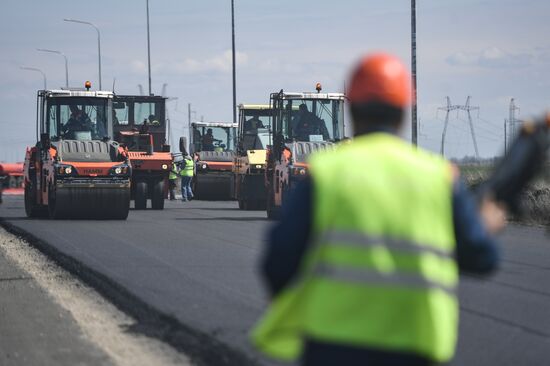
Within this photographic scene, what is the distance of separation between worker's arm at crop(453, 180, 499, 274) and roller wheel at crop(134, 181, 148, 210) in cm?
2886

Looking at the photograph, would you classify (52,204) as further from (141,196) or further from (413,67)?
(413,67)

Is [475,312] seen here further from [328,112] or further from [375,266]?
[328,112]

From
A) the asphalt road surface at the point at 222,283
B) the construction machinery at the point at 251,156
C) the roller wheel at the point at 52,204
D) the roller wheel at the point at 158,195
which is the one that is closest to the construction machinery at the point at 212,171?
the construction machinery at the point at 251,156

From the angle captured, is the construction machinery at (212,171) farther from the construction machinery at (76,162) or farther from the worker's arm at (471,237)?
the worker's arm at (471,237)

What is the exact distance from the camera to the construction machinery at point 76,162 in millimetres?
26453

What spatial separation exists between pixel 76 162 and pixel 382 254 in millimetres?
23411

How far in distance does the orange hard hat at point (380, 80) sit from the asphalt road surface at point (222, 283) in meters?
5.15

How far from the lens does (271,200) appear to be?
28.4 meters

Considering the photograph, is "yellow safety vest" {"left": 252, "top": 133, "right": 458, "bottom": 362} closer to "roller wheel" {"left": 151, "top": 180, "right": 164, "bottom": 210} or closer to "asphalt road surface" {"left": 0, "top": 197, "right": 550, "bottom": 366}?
"asphalt road surface" {"left": 0, "top": 197, "right": 550, "bottom": 366}

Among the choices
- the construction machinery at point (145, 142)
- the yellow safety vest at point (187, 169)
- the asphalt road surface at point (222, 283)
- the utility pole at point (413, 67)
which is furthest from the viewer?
the yellow safety vest at point (187, 169)

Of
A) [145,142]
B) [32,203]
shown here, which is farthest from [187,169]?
[32,203]

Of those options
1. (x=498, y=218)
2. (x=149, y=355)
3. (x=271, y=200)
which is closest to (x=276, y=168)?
(x=271, y=200)

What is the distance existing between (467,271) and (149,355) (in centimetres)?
579

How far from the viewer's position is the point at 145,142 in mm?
33688
